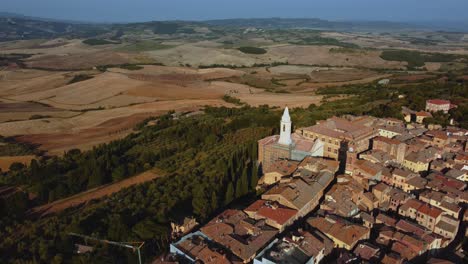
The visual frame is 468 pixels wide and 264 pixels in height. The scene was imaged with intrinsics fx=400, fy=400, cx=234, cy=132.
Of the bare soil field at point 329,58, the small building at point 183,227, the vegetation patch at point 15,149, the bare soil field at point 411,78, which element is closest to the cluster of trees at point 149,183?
the small building at point 183,227

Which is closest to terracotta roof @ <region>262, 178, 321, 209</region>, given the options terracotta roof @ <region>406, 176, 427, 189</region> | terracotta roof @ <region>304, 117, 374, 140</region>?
terracotta roof @ <region>406, 176, 427, 189</region>

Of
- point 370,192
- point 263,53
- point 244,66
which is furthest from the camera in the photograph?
point 263,53

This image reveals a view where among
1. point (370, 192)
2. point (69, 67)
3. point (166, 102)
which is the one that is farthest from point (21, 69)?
point (370, 192)

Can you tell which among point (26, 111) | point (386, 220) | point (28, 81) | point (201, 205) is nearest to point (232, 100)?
point (26, 111)

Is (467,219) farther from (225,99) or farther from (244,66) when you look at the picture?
(244,66)

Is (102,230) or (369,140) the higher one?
(369,140)
